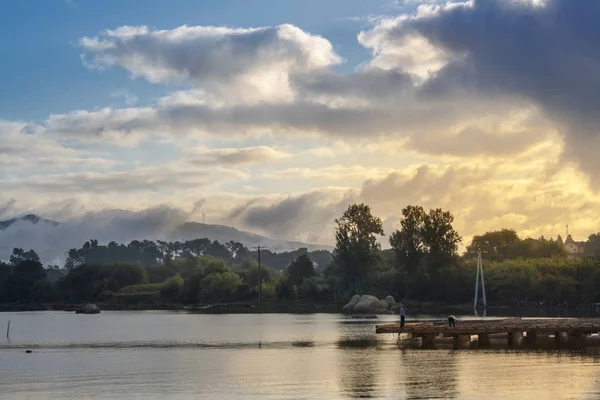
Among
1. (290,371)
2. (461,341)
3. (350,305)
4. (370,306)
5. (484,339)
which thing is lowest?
(290,371)

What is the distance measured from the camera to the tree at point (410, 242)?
18112 centimetres

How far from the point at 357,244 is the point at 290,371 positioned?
133 metres

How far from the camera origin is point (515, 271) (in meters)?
183

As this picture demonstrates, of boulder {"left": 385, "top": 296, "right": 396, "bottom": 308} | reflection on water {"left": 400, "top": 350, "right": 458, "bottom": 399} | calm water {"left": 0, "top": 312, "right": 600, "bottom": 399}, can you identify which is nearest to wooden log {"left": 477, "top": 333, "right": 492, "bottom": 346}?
calm water {"left": 0, "top": 312, "right": 600, "bottom": 399}

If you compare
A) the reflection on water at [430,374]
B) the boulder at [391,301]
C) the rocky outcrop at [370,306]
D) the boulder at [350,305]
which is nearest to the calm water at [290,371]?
the reflection on water at [430,374]

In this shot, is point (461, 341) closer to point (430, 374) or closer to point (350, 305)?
point (430, 374)

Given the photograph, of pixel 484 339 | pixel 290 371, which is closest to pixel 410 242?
pixel 484 339

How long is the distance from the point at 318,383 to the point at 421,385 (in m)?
6.19

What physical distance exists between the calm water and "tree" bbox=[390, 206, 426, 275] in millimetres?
94896

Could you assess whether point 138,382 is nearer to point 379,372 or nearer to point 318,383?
point 318,383

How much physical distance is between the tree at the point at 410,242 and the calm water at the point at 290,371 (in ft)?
311

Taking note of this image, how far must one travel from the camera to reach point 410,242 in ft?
595

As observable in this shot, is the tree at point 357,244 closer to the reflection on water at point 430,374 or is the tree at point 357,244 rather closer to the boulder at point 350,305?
the boulder at point 350,305

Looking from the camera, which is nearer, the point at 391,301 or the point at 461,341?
the point at 461,341
